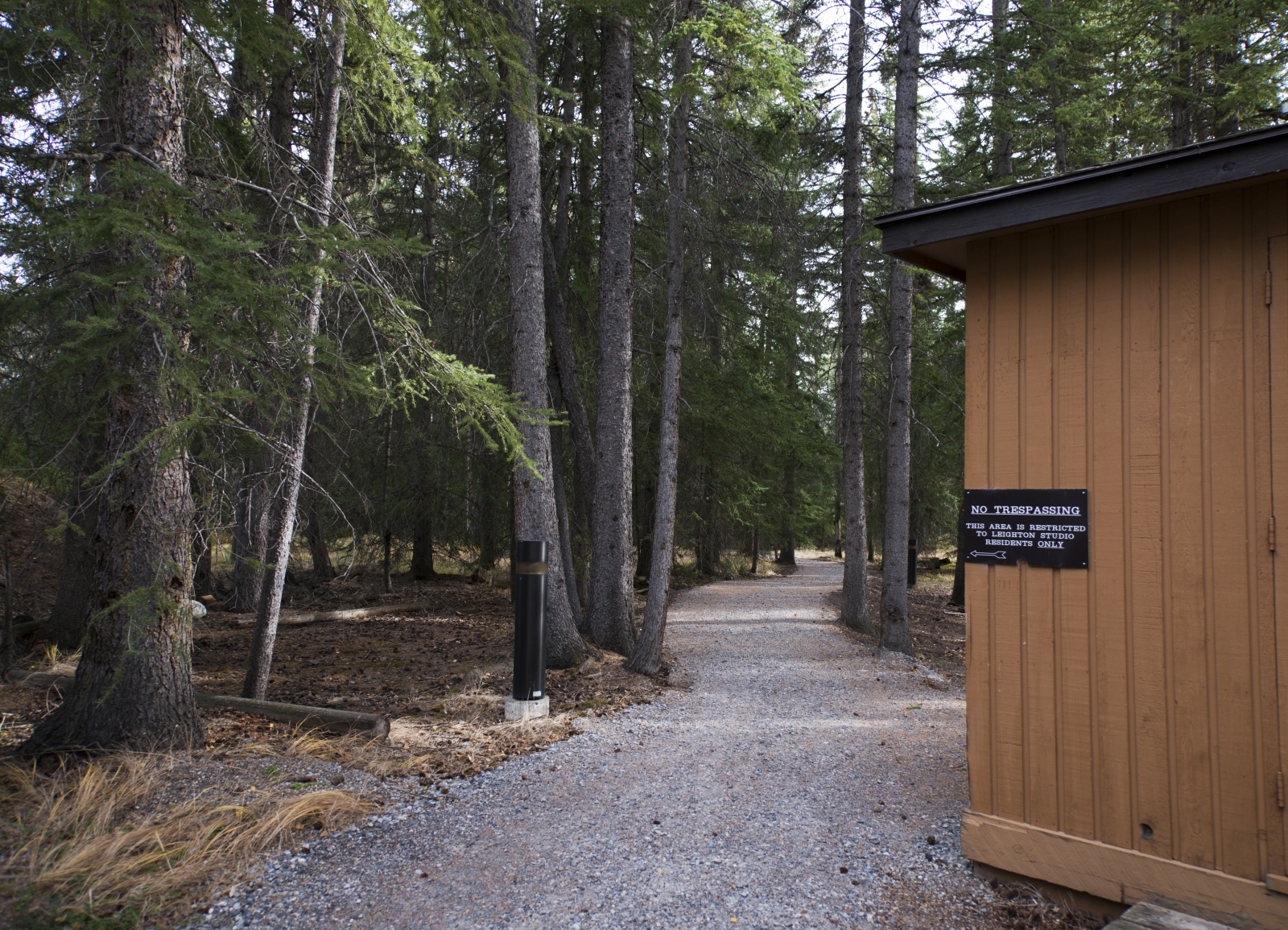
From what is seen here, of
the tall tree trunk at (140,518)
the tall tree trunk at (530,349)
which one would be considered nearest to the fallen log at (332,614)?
the tall tree trunk at (530,349)

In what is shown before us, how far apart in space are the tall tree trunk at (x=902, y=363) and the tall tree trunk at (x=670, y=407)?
9.45 feet

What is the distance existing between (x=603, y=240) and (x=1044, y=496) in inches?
256

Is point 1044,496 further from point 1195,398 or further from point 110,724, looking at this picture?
point 110,724

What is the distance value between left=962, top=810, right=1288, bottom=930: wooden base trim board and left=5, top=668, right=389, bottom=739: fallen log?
13.4ft

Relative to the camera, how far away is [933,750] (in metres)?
5.68

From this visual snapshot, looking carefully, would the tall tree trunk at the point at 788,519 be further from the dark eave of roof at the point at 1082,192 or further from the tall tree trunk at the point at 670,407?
the dark eave of roof at the point at 1082,192

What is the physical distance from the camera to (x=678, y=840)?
409 cm

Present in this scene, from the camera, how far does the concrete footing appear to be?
6.17m

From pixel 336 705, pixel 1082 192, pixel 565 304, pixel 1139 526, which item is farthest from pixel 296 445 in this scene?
pixel 1139 526

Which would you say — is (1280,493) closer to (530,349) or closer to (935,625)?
(530,349)

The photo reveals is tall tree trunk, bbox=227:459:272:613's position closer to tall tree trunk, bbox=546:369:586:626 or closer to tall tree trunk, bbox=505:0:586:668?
tall tree trunk, bbox=505:0:586:668

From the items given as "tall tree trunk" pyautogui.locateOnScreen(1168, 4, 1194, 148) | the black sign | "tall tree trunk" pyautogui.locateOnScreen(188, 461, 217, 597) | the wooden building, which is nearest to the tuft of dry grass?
"tall tree trunk" pyautogui.locateOnScreen(188, 461, 217, 597)

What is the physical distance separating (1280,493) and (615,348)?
666cm

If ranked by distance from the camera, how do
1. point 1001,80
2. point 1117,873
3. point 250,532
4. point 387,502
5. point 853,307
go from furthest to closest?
point 387,502 < point 853,307 < point 1001,80 < point 250,532 < point 1117,873
